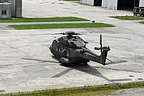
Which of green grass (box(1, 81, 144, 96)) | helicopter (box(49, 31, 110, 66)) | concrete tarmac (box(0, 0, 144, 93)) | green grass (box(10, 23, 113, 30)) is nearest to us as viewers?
green grass (box(1, 81, 144, 96))

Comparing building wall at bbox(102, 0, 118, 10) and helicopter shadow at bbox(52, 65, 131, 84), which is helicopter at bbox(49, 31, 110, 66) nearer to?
helicopter shadow at bbox(52, 65, 131, 84)

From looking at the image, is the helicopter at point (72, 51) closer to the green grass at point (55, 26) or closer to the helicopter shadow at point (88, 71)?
the helicopter shadow at point (88, 71)

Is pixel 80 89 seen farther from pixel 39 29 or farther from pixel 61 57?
pixel 39 29

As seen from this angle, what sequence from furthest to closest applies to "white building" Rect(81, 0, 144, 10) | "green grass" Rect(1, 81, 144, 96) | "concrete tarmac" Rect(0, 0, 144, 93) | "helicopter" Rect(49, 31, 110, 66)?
"white building" Rect(81, 0, 144, 10), "helicopter" Rect(49, 31, 110, 66), "concrete tarmac" Rect(0, 0, 144, 93), "green grass" Rect(1, 81, 144, 96)

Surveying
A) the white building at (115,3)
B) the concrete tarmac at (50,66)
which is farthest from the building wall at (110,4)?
the concrete tarmac at (50,66)

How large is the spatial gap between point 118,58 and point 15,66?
6.84 metres

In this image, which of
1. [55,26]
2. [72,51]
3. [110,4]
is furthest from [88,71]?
[110,4]

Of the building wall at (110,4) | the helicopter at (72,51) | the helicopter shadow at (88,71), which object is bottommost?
the helicopter shadow at (88,71)

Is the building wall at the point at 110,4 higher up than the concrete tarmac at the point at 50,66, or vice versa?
the building wall at the point at 110,4

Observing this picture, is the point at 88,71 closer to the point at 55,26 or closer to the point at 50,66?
the point at 50,66

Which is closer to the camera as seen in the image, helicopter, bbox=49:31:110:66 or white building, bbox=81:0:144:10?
helicopter, bbox=49:31:110:66

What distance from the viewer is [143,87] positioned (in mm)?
17500

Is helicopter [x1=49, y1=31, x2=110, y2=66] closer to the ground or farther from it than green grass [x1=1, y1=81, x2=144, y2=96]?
farther from it

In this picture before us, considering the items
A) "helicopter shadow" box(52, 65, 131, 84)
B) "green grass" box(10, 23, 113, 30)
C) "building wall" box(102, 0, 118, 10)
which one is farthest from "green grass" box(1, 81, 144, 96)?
"building wall" box(102, 0, 118, 10)
